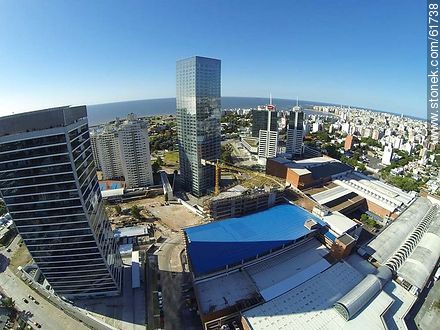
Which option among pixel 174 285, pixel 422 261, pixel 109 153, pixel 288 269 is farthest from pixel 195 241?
pixel 109 153

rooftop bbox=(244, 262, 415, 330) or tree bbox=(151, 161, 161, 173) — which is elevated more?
tree bbox=(151, 161, 161, 173)

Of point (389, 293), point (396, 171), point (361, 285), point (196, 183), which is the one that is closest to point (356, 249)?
point (389, 293)

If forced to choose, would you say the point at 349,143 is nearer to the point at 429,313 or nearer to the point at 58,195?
the point at 429,313

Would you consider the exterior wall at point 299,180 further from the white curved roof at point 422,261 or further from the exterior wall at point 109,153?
the exterior wall at point 109,153

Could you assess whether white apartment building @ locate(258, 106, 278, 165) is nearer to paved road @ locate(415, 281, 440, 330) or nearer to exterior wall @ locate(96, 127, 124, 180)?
exterior wall @ locate(96, 127, 124, 180)

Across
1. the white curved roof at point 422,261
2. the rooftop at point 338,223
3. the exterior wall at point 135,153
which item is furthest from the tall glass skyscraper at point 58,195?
the white curved roof at point 422,261

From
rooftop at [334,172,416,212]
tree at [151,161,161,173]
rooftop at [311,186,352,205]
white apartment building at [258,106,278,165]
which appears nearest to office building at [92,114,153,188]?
tree at [151,161,161,173]
